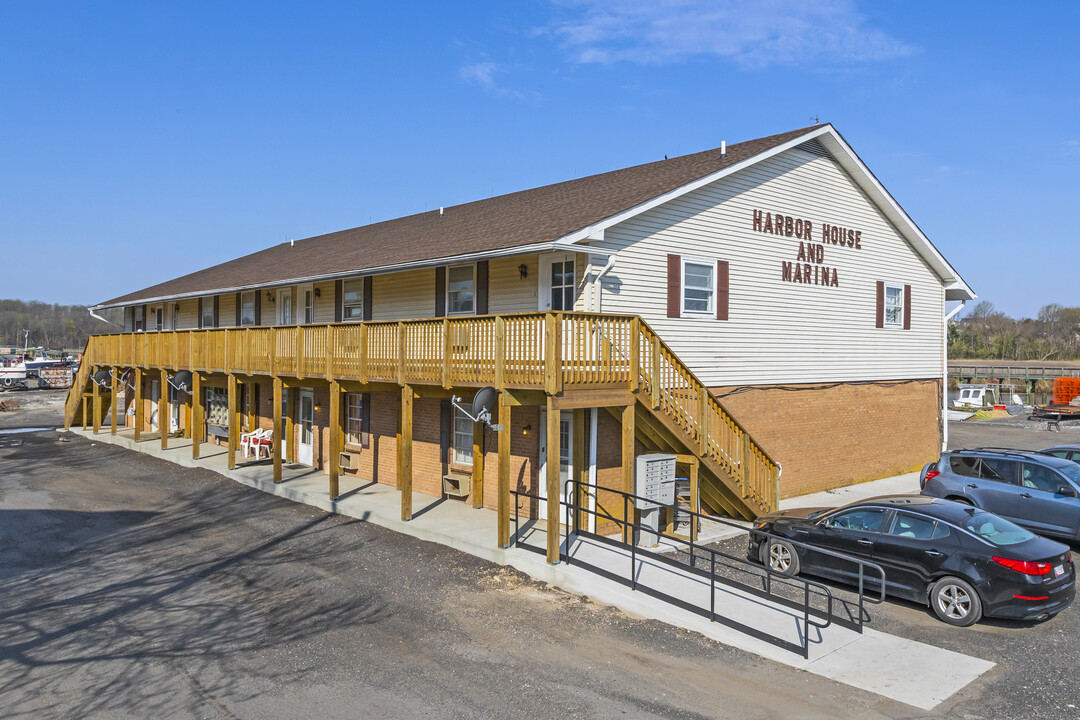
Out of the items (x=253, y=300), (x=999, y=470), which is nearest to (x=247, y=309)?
(x=253, y=300)

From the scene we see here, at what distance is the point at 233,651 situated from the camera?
882cm

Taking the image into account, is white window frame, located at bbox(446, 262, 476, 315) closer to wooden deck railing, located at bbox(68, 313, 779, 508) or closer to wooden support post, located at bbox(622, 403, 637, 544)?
wooden deck railing, located at bbox(68, 313, 779, 508)

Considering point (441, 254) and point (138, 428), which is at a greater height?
point (441, 254)

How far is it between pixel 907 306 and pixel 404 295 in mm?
14944

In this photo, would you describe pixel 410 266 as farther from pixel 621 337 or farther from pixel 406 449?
pixel 621 337

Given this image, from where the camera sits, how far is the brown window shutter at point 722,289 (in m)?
17.0

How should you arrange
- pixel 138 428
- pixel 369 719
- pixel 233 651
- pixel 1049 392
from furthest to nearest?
pixel 1049 392 < pixel 138 428 < pixel 233 651 < pixel 369 719

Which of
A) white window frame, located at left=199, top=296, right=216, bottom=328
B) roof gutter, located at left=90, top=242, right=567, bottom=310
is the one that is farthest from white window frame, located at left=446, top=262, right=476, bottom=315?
white window frame, located at left=199, top=296, right=216, bottom=328

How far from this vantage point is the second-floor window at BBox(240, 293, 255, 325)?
2550cm

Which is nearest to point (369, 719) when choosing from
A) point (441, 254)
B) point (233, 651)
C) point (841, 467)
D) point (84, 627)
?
point (233, 651)

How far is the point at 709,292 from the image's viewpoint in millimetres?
16875

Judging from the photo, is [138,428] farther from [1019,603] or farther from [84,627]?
[1019,603]

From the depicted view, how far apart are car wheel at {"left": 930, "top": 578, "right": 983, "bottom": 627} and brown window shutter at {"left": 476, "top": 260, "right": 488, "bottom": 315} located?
983cm

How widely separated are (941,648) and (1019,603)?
132cm
